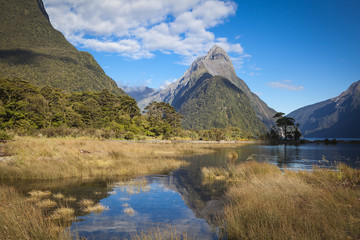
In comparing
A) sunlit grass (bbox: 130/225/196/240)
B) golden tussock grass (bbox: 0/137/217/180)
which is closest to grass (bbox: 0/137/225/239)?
golden tussock grass (bbox: 0/137/217/180)

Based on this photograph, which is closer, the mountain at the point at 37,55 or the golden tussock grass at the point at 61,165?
the golden tussock grass at the point at 61,165

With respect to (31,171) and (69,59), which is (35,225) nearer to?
(31,171)

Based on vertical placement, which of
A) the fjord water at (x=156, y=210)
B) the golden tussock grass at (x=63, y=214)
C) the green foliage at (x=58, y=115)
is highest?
the green foliage at (x=58, y=115)

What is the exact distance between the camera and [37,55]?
13375 cm

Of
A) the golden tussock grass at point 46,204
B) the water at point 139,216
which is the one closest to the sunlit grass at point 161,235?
the water at point 139,216

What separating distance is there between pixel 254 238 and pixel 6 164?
57.4 feet

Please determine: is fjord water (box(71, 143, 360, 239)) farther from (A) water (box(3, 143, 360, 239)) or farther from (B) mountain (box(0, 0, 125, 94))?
(B) mountain (box(0, 0, 125, 94))

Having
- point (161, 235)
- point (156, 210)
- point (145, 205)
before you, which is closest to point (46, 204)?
point (145, 205)

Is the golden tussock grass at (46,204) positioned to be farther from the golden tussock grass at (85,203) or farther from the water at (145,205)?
the golden tussock grass at (85,203)

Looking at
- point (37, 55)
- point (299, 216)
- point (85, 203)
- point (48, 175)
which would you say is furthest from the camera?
point (37, 55)

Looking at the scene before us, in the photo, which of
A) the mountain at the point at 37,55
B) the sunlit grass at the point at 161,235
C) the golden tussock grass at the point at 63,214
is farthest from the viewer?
the mountain at the point at 37,55

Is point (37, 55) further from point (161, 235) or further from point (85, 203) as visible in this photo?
point (161, 235)

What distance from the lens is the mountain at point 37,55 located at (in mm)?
114062

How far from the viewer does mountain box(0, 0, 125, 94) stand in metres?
114
